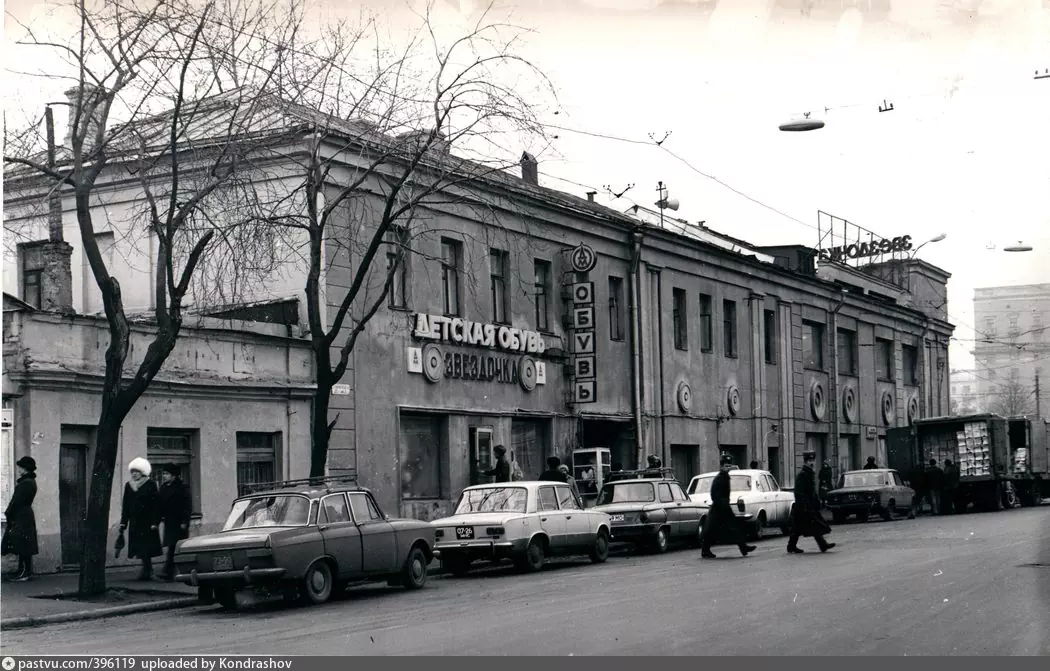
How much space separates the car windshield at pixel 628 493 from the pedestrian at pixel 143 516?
9138mm

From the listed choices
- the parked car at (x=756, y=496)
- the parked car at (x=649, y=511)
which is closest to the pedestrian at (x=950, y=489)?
the parked car at (x=756, y=496)

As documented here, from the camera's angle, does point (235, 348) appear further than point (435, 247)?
No

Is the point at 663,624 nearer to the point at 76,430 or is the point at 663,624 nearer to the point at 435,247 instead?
the point at 76,430

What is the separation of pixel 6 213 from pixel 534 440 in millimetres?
13162

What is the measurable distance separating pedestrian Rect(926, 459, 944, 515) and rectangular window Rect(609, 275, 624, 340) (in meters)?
11.3

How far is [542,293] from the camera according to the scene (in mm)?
32312

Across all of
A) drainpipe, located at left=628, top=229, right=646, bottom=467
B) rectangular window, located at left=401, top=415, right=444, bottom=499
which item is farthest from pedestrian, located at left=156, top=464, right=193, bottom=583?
drainpipe, located at left=628, top=229, right=646, bottom=467

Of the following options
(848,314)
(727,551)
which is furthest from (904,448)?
(727,551)

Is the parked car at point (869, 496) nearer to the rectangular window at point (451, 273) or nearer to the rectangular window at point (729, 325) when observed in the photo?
the rectangular window at point (729, 325)

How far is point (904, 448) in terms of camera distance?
142ft

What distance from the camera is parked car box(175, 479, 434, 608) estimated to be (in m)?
15.7

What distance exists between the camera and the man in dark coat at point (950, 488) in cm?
3978

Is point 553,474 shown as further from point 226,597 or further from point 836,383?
point 836,383

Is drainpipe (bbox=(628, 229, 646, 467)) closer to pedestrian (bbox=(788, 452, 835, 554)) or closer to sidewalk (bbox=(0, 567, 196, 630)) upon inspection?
pedestrian (bbox=(788, 452, 835, 554))
